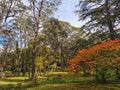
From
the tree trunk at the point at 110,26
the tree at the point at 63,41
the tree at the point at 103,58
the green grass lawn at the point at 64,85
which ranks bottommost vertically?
the green grass lawn at the point at 64,85

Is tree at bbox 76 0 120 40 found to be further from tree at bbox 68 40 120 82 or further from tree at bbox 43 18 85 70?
tree at bbox 43 18 85 70

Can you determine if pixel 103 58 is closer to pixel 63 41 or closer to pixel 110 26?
pixel 110 26

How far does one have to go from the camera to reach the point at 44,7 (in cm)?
2575

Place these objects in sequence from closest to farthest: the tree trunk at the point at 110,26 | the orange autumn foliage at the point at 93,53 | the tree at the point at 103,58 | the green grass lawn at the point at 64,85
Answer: the green grass lawn at the point at 64,85 → the tree at the point at 103,58 → the orange autumn foliage at the point at 93,53 → the tree trunk at the point at 110,26

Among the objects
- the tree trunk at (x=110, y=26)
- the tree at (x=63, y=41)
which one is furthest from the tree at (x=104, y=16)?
the tree at (x=63, y=41)

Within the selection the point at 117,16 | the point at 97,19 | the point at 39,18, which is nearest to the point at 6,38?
the point at 39,18

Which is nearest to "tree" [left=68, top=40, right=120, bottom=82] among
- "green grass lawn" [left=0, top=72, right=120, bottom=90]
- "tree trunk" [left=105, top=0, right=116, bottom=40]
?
"green grass lawn" [left=0, top=72, right=120, bottom=90]

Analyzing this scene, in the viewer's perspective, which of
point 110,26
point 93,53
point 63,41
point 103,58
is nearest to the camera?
point 103,58

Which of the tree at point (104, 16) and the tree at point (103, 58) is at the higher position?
the tree at point (104, 16)

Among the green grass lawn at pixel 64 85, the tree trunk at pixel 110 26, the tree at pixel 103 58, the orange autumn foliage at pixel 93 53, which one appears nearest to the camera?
the green grass lawn at pixel 64 85

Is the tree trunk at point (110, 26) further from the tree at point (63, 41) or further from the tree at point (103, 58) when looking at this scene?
the tree at point (63, 41)

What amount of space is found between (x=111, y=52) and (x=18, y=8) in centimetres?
1601

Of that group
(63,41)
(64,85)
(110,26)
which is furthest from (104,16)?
(63,41)

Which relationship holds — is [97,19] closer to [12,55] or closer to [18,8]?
[18,8]
